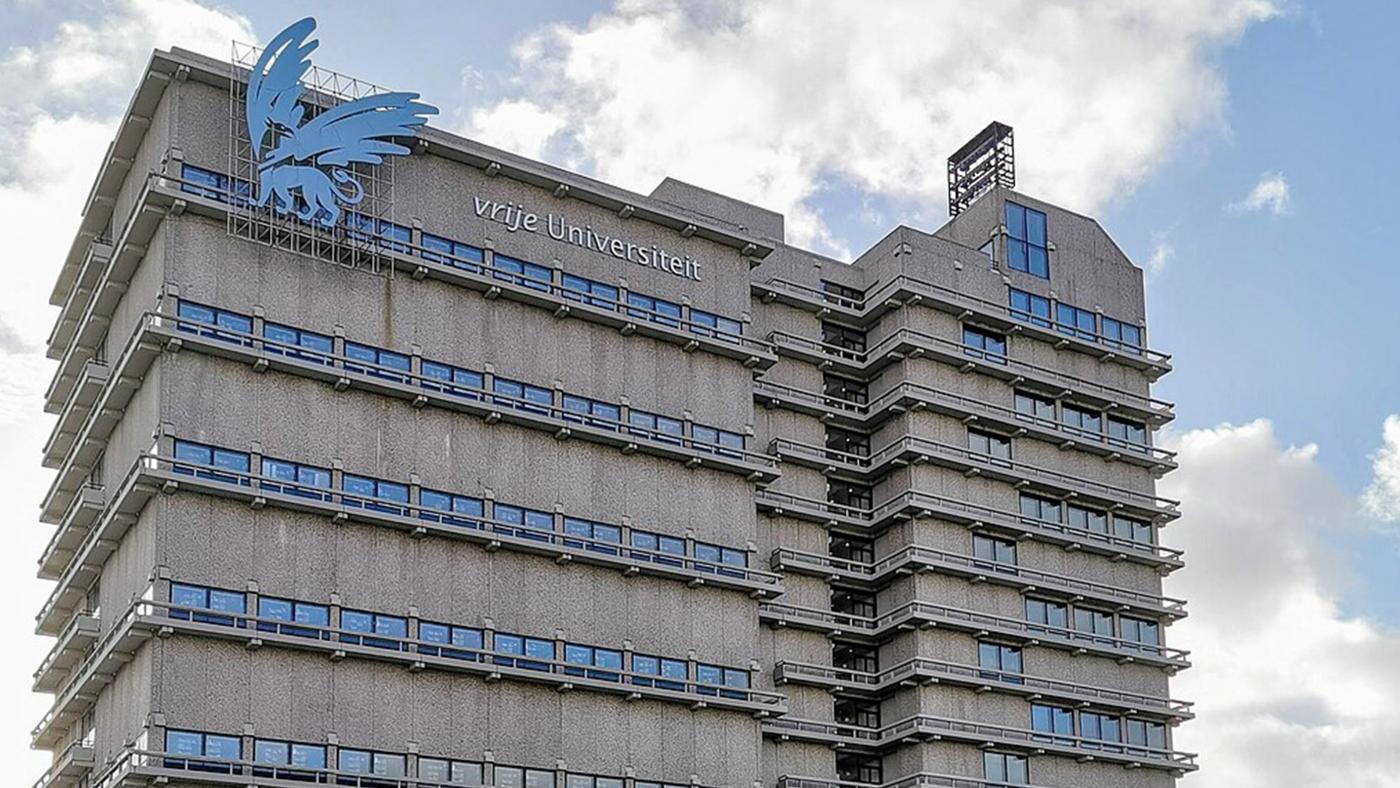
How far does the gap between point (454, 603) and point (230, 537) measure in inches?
445

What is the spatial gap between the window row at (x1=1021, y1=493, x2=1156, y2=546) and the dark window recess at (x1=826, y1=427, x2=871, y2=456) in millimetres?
→ 10013

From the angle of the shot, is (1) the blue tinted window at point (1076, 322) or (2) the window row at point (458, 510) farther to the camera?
(1) the blue tinted window at point (1076, 322)

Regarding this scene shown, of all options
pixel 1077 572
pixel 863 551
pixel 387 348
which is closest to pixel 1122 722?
pixel 1077 572

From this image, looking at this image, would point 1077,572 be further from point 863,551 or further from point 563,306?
point 563,306

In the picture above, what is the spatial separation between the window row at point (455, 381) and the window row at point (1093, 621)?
22806mm

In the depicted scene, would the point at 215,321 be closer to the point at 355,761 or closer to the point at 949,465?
the point at 355,761

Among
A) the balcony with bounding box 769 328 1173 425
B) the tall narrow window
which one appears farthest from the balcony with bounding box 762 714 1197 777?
the tall narrow window

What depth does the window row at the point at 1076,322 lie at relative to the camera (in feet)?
387

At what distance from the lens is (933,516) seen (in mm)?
109750

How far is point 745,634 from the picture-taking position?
9994cm

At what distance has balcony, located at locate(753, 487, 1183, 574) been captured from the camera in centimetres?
10762

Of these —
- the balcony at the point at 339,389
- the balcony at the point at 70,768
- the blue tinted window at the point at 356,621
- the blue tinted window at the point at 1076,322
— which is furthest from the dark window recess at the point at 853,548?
the balcony at the point at 70,768

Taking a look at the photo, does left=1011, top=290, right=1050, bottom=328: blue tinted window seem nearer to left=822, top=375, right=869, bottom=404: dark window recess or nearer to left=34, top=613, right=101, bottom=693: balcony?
left=822, top=375, right=869, bottom=404: dark window recess

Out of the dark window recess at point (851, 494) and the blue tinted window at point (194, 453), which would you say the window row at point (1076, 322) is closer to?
the dark window recess at point (851, 494)
